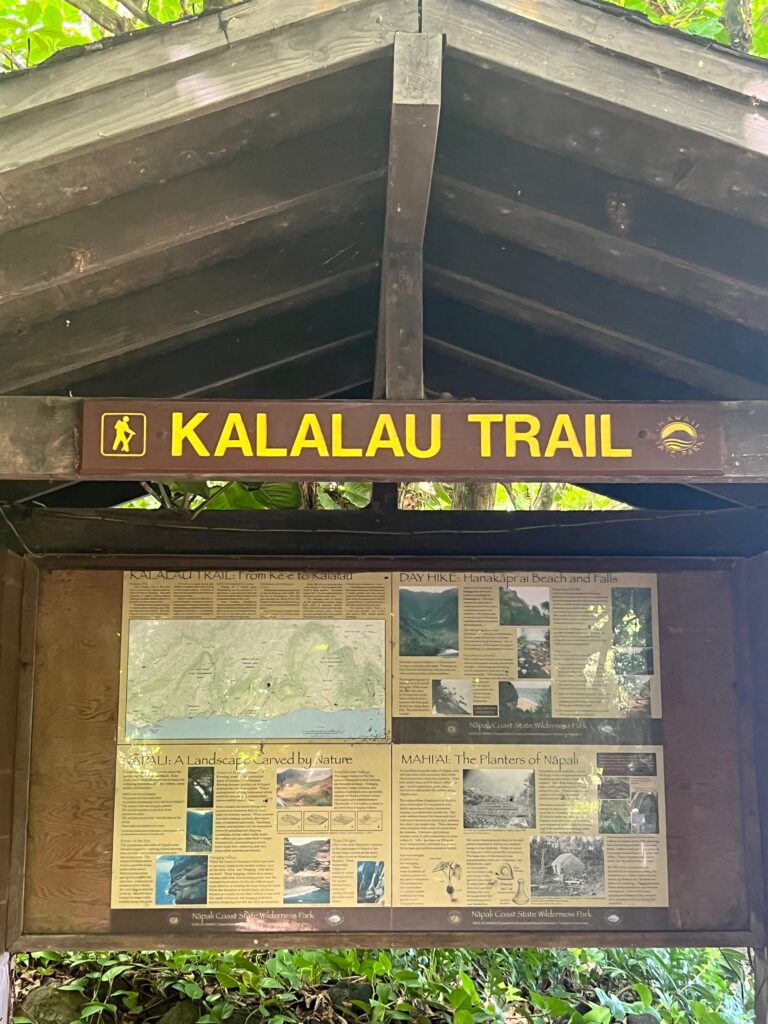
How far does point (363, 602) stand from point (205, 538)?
84 centimetres

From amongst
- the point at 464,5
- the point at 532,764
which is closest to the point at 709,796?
the point at 532,764

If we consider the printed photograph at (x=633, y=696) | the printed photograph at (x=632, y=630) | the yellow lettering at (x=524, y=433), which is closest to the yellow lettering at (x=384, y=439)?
the yellow lettering at (x=524, y=433)

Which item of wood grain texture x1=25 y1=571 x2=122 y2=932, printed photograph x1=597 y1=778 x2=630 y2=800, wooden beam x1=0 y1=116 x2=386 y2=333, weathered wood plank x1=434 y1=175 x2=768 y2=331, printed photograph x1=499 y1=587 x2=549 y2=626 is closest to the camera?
wooden beam x1=0 y1=116 x2=386 y2=333

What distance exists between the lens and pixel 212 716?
152 inches

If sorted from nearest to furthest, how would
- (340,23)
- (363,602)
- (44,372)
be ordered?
1. (340,23)
2. (44,372)
3. (363,602)

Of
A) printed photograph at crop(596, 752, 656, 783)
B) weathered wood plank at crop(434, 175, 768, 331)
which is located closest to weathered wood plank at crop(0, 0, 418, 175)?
weathered wood plank at crop(434, 175, 768, 331)

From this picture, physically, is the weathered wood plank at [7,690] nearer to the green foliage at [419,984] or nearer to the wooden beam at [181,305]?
the wooden beam at [181,305]

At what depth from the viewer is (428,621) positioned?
3.96 m

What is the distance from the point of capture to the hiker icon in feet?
8.87

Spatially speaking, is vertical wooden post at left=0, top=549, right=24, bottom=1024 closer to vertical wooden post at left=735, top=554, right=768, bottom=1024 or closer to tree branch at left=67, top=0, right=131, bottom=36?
vertical wooden post at left=735, top=554, right=768, bottom=1024

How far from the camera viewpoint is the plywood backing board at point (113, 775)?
3.71 meters

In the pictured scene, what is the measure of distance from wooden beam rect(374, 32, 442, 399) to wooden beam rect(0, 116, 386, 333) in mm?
220

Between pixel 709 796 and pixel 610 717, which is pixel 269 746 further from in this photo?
pixel 709 796

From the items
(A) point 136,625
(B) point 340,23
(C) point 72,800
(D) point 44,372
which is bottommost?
(C) point 72,800
